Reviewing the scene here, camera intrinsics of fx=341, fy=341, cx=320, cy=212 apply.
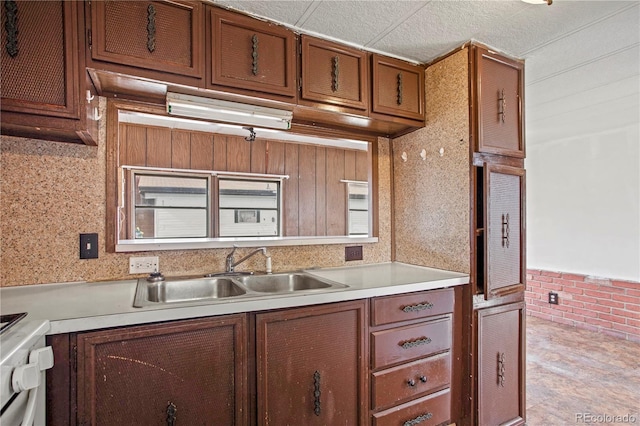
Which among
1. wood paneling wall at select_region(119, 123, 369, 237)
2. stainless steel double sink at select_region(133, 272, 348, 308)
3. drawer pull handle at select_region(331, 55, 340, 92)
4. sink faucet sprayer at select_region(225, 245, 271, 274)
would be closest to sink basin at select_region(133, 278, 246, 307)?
stainless steel double sink at select_region(133, 272, 348, 308)

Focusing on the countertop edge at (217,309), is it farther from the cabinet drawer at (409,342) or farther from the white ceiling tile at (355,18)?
the white ceiling tile at (355,18)

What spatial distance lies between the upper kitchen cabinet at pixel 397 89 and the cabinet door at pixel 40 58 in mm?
1447

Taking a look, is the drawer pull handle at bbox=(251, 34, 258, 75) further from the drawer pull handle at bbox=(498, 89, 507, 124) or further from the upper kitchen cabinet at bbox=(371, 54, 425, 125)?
the drawer pull handle at bbox=(498, 89, 507, 124)

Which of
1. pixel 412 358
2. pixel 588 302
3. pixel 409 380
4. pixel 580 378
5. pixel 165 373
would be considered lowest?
pixel 580 378

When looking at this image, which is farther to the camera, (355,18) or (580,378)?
(580,378)

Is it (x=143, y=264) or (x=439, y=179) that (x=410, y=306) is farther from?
(x=143, y=264)

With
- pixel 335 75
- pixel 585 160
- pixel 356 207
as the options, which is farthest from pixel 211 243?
pixel 585 160

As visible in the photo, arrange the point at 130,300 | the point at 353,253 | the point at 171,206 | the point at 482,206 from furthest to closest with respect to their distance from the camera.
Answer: the point at 171,206, the point at 353,253, the point at 482,206, the point at 130,300

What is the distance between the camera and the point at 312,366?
147 centimetres

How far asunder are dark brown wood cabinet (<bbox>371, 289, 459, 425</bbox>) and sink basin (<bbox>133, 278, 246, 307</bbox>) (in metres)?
0.71

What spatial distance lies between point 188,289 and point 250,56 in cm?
122

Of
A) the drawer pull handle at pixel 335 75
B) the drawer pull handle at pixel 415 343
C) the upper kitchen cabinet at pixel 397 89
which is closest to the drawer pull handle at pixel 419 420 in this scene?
the drawer pull handle at pixel 415 343

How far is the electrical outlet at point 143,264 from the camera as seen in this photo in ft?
5.67

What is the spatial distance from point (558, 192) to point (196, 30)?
4.00 metres
